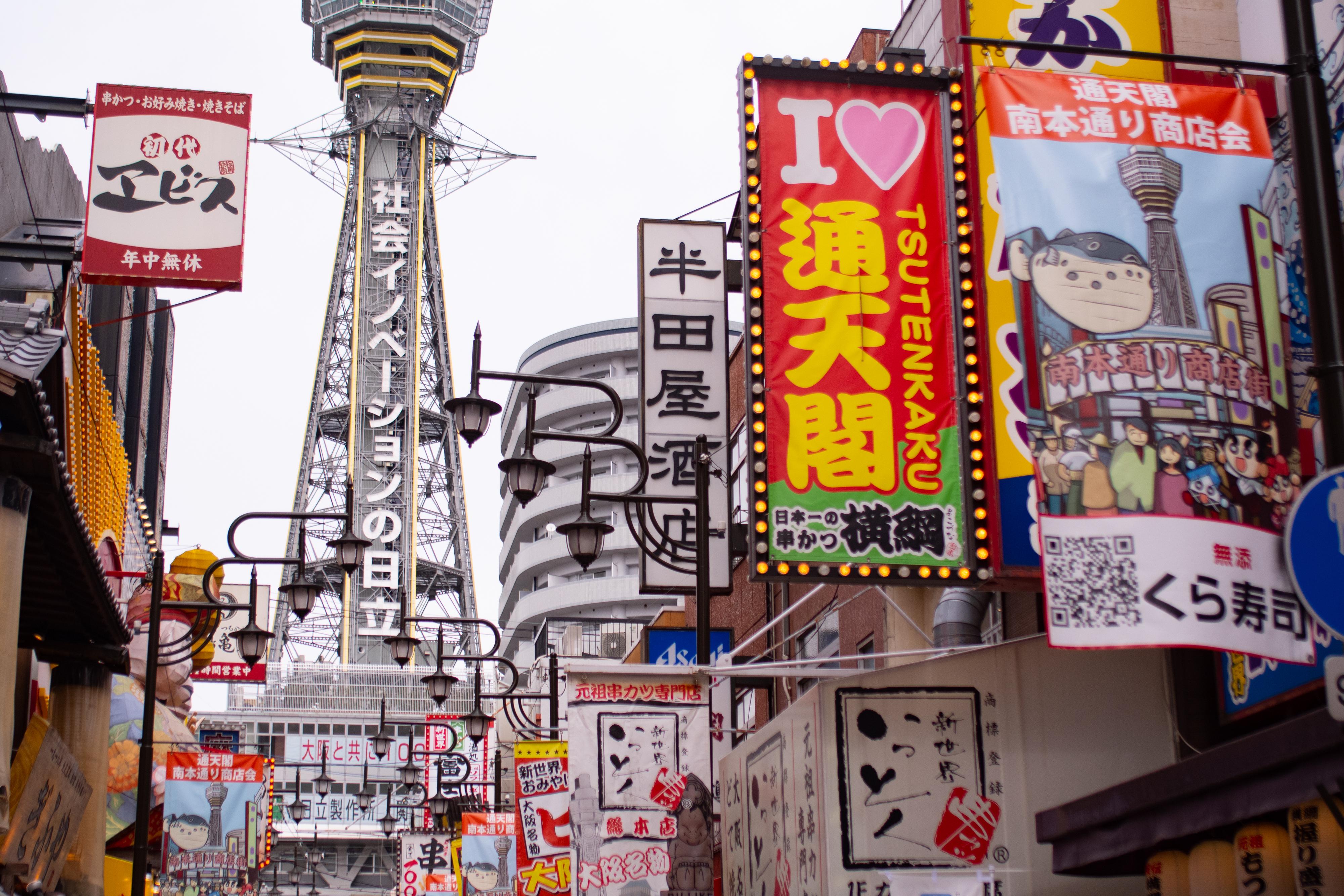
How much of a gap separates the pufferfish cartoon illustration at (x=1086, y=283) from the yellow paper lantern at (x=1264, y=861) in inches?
133

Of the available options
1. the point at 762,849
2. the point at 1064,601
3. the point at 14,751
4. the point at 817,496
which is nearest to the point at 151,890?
the point at 14,751


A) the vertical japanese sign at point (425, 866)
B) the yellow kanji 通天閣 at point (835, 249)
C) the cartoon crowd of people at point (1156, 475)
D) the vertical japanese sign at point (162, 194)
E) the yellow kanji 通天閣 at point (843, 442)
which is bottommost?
the vertical japanese sign at point (425, 866)

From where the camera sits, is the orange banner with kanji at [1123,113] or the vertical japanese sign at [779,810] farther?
the vertical japanese sign at [779,810]

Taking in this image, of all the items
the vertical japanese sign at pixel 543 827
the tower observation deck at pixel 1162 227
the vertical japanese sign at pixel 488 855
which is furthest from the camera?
the vertical japanese sign at pixel 488 855

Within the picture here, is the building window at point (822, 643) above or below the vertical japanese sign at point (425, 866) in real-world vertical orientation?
above

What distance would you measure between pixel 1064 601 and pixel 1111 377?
1.71 meters

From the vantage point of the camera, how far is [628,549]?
358ft

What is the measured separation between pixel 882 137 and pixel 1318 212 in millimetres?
6120

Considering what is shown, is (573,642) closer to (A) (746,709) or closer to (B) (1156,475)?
(A) (746,709)

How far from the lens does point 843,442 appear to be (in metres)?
12.5

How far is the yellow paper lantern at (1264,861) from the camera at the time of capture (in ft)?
28.8

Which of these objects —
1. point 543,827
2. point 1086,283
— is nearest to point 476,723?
point 543,827

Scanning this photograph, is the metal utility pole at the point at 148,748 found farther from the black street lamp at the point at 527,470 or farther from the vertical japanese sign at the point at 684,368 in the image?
the black street lamp at the point at 527,470

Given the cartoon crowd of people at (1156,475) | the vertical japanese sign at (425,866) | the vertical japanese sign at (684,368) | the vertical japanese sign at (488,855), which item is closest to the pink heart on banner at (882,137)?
the cartoon crowd of people at (1156,475)
